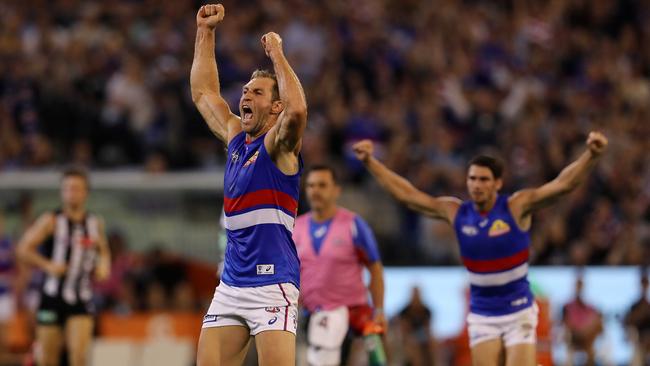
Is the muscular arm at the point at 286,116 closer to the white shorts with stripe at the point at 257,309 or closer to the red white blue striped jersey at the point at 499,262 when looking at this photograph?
the white shorts with stripe at the point at 257,309

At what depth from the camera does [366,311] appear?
11.2 m

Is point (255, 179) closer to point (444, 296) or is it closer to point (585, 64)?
point (444, 296)

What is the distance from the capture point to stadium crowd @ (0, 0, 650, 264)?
53.1 feet

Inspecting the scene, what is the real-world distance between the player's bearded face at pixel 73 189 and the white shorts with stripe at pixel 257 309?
17.1 feet

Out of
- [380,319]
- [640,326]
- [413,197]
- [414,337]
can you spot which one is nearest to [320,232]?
[380,319]

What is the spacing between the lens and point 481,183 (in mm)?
9695

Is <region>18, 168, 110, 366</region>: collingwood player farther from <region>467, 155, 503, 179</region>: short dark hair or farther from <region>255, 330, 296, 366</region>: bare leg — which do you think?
<region>255, 330, 296, 366</region>: bare leg

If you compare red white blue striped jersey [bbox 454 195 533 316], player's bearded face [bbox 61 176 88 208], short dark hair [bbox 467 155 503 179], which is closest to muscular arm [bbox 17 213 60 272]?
player's bearded face [bbox 61 176 88 208]

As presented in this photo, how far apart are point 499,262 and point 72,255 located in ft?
15.8

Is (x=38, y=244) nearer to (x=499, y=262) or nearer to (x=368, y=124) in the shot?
(x=499, y=262)

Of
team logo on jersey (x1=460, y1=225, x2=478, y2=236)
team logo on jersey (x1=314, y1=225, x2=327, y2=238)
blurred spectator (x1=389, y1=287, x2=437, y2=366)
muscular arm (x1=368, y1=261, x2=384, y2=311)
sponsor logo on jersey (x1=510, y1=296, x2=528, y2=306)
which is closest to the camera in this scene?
sponsor logo on jersey (x1=510, y1=296, x2=528, y2=306)

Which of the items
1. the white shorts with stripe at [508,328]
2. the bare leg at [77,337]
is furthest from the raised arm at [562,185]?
the bare leg at [77,337]

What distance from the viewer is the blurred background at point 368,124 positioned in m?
15.1

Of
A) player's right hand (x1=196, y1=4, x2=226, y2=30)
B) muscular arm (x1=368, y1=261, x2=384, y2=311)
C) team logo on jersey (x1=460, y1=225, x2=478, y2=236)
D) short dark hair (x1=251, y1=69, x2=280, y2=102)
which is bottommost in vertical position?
muscular arm (x1=368, y1=261, x2=384, y2=311)
